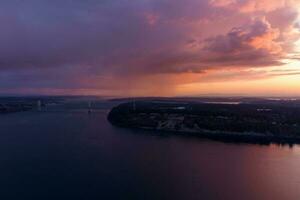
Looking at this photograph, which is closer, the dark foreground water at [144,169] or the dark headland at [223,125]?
the dark foreground water at [144,169]

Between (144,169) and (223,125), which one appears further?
(223,125)

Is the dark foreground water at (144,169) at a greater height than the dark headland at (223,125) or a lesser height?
lesser

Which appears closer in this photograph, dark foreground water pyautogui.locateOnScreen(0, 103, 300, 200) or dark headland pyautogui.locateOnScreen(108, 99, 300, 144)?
dark foreground water pyautogui.locateOnScreen(0, 103, 300, 200)

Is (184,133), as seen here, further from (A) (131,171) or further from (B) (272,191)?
(B) (272,191)

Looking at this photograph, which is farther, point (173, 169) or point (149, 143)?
point (149, 143)

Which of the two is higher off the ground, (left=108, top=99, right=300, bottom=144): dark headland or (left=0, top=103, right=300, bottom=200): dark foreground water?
(left=108, top=99, right=300, bottom=144): dark headland

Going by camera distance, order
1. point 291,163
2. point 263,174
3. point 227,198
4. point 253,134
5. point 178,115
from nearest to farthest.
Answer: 1. point 227,198
2. point 263,174
3. point 291,163
4. point 253,134
5. point 178,115

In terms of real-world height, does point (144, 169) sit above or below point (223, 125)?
below

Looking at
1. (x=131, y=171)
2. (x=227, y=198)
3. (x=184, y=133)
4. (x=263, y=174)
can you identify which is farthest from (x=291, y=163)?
(x=184, y=133)
